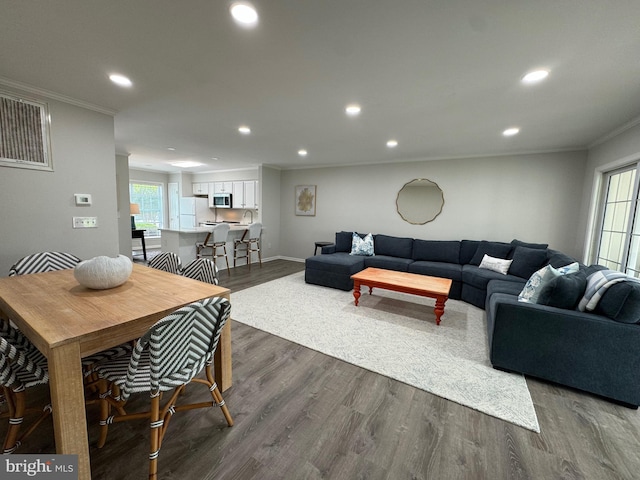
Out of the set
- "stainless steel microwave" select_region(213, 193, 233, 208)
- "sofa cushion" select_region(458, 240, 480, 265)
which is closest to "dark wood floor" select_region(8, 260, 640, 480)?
"sofa cushion" select_region(458, 240, 480, 265)

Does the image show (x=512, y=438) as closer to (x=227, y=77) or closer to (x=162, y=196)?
(x=227, y=77)

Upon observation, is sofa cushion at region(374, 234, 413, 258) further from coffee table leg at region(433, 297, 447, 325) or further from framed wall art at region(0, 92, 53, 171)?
framed wall art at region(0, 92, 53, 171)

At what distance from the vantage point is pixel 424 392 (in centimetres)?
204

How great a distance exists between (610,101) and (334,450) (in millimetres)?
3738

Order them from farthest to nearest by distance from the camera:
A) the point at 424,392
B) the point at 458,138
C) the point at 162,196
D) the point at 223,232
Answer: the point at 162,196, the point at 223,232, the point at 458,138, the point at 424,392

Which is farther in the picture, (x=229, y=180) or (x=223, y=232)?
(x=229, y=180)

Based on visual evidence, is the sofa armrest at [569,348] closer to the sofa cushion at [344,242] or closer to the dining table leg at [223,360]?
the dining table leg at [223,360]

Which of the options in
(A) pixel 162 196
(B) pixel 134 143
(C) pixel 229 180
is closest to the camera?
(B) pixel 134 143

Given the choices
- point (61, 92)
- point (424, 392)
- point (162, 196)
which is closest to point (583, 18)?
point (424, 392)

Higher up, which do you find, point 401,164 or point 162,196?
point 401,164

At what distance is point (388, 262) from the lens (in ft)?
15.5

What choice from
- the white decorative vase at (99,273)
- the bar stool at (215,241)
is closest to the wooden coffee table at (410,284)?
the white decorative vase at (99,273)

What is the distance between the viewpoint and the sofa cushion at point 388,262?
4609mm

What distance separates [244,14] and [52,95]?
8.22 feet
